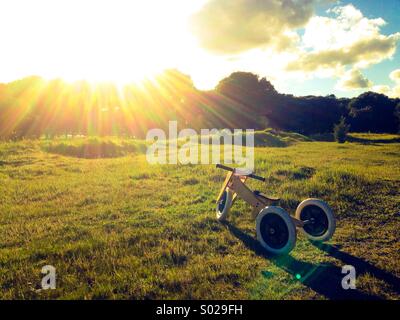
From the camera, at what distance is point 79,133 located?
185 feet

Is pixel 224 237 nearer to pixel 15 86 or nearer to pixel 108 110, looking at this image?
pixel 108 110

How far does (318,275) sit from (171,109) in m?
60.2

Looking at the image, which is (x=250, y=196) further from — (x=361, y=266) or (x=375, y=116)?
(x=375, y=116)

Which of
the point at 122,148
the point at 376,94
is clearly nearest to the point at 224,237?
the point at 122,148

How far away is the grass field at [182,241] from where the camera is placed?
4.77 metres

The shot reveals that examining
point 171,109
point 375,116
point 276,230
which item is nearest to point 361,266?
point 276,230

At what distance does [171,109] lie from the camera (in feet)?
208

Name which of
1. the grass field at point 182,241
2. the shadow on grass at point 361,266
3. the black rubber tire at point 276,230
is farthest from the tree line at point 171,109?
the shadow on grass at point 361,266

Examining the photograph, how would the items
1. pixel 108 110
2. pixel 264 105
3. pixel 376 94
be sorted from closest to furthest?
pixel 108 110
pixel 376 94
pixel 264 105

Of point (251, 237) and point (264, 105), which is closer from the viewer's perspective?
point (251, 237)

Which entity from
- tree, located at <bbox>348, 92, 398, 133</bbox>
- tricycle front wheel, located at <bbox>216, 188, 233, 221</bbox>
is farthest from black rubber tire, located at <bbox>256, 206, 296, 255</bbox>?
tree, located at <bbox>348, 92, 398, 133</bbox>

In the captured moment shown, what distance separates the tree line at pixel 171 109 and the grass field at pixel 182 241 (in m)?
44.2

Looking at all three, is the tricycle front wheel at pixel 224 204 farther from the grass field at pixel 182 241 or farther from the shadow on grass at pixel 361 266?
the shadow on grass at pixel 361 266
